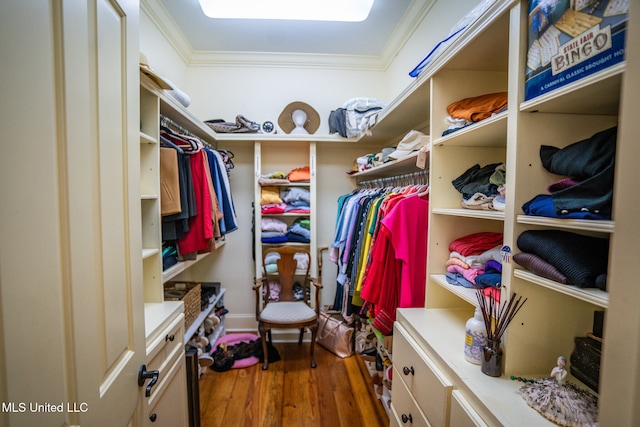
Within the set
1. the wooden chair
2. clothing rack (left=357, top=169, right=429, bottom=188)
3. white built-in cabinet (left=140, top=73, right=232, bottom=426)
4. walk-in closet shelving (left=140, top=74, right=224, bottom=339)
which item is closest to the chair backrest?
the wooden chair

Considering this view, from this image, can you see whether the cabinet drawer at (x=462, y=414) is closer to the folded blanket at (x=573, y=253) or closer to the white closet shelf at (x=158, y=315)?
the folded blanket at (x=573, y=253)

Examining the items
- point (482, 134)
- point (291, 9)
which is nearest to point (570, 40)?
point (482, 134)

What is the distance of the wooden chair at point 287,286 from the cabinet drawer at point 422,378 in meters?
1.20

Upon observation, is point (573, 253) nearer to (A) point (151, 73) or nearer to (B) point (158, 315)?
(B) point (158, 315)

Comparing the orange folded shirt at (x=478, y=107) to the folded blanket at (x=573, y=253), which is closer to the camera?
the folded blanket at (x=573, y=253)

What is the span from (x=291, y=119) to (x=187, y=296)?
6.10 feet

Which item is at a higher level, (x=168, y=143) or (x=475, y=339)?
(x=168, y=143)

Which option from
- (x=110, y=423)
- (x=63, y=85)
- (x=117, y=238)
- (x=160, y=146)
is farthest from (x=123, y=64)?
(x=110, y=423)

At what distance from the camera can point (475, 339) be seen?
0.90m

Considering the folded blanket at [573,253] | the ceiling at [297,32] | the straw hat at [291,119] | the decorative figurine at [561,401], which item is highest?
the ceiling at [297,32]

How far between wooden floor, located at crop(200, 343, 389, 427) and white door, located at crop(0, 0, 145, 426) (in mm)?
1259

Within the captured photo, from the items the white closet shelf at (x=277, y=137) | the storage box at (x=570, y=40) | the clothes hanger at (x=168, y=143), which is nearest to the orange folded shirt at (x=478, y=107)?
the storage box at (x=570, y=40)

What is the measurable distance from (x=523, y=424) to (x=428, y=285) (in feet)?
2.25

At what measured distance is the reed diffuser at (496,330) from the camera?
2.72 ft
